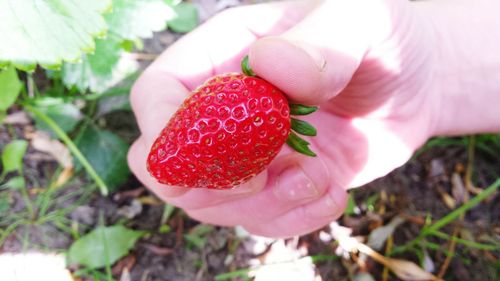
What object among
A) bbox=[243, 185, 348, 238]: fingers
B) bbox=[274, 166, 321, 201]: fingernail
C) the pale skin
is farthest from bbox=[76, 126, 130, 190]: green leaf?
bbox=[274, 166, 321, 201]: fingernail

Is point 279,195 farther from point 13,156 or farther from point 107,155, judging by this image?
point 13,156

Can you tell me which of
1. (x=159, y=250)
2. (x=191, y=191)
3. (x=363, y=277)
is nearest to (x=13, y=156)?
(x=159, y=250)

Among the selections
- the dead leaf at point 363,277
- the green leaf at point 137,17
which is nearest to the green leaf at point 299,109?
the green leaf at point 137,17

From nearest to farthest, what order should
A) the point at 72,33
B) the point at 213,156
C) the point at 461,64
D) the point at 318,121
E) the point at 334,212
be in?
the point at 213,156 < the point at 72,33 < the point at 334,212 < the point at 318,121 < the point at 461,64

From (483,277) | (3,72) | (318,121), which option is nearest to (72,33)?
(3,72)

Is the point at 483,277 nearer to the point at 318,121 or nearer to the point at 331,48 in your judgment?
the point at 318,121
